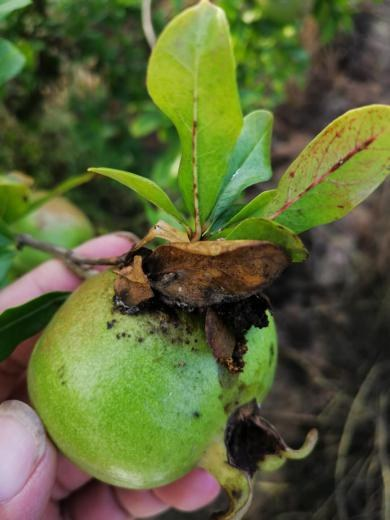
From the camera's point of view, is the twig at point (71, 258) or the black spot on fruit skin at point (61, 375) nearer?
the black spot on fruit skin at point (61, 375)

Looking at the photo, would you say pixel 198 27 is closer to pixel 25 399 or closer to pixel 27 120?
pixel 25 399

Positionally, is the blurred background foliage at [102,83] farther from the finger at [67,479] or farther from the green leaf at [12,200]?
the finger at [67,479]

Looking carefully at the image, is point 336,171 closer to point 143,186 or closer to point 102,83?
point 143,186

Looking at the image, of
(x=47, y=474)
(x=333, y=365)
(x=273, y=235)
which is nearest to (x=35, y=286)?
(x=47, y=474)

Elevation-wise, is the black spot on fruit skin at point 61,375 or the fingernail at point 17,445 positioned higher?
the black spot on fruit skin at point 61,375

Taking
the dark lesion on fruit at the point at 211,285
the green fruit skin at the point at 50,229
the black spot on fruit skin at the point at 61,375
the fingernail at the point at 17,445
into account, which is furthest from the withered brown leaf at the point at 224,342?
the green fruit skin at the point at 50,229

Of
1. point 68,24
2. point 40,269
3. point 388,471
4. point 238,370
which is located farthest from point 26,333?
point 388,471

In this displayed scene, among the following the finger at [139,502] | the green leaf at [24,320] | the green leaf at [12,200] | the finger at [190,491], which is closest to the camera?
the green leaf at [24,320]
